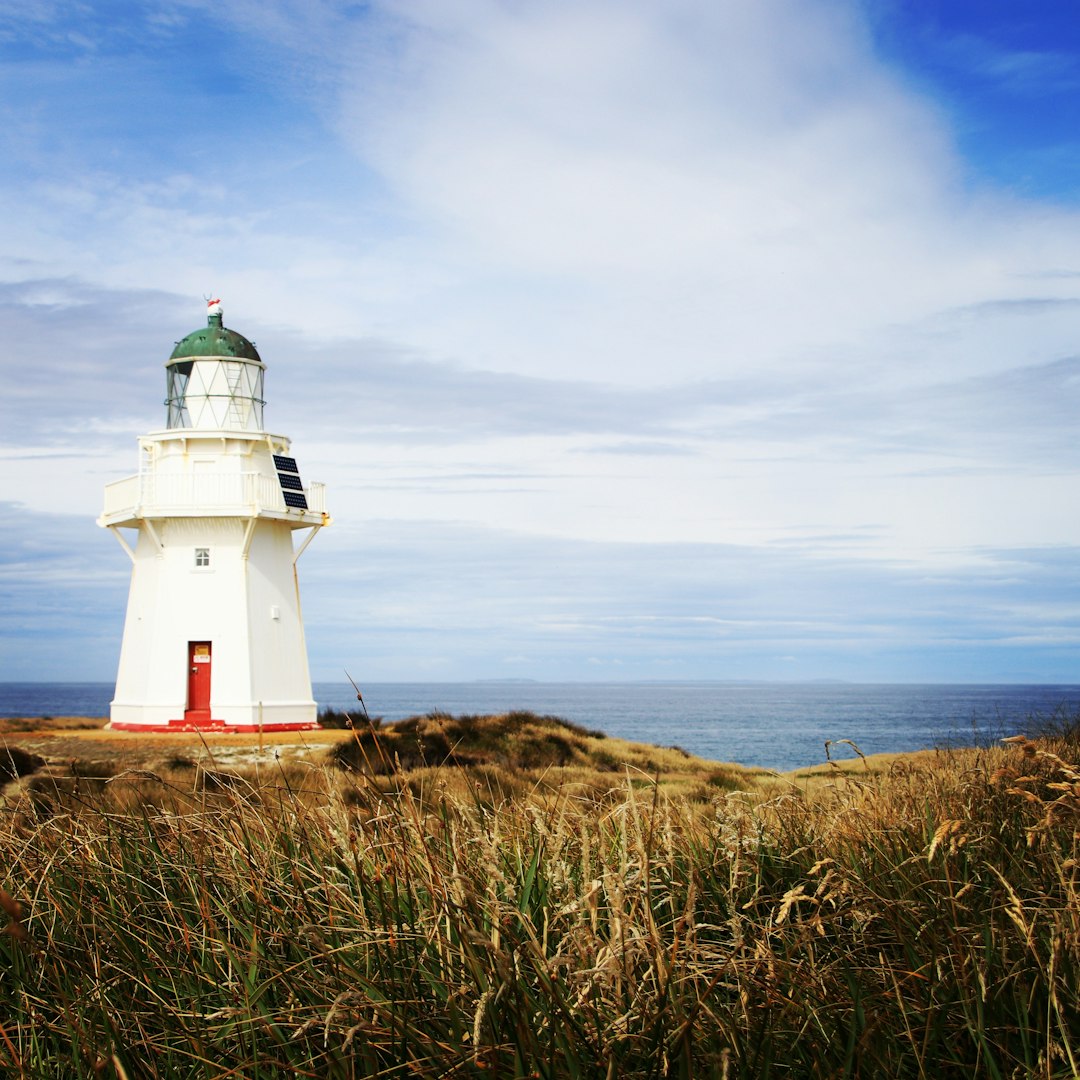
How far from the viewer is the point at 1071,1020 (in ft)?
11.1

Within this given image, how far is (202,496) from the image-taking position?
25.7 meters

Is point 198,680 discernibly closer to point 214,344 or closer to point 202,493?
point 202,493

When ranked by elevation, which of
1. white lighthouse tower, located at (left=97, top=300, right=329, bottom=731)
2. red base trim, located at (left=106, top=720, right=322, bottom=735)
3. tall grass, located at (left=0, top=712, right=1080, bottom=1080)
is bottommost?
red base trim, located at (left=106, top=720, right=322, bottom=735)

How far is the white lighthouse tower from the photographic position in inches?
989

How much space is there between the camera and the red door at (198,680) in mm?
25156

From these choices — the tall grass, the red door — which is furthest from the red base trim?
the tall grass

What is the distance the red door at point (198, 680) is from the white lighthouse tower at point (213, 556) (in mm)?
24

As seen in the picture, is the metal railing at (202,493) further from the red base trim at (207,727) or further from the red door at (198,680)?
the red base trim at (207,727)

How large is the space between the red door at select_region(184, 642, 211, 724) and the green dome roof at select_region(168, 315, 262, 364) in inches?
284

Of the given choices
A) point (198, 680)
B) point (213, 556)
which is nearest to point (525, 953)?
point (198, 680)

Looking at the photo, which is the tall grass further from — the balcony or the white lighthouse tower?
the balcony

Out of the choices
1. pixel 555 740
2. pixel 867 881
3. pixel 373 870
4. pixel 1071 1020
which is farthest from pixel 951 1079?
pixel 555 740

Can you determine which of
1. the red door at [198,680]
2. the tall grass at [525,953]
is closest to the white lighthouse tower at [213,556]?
the red door at [198,680]

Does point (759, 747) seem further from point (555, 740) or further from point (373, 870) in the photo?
point (373, 870)
